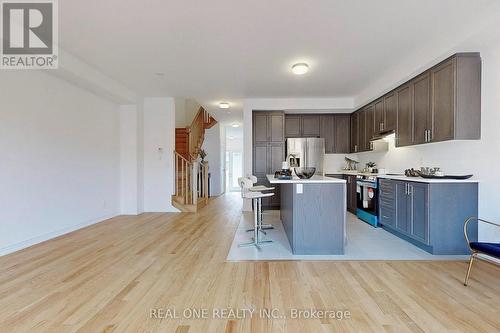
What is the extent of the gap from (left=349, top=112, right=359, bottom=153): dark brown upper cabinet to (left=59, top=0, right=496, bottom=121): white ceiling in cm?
168

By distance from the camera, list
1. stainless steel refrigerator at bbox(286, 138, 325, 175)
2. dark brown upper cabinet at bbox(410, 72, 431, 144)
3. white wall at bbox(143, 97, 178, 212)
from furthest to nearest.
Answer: stainless steel refrigerator at bbox(286, 138, 325, 175) → white wall at bbox(143, 97, 178, 212) → dark brown upper cabinet at bbox(410, 72, 431, 144)

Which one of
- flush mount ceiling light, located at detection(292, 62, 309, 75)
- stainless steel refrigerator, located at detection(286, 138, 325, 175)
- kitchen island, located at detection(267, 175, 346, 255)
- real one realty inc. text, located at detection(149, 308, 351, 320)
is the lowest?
real one realty inc. text, located at detection(149, 308, 351, 320)

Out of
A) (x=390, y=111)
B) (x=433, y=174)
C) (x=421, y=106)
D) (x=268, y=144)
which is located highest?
(x=390, y=111)

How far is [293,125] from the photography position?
21.8ft

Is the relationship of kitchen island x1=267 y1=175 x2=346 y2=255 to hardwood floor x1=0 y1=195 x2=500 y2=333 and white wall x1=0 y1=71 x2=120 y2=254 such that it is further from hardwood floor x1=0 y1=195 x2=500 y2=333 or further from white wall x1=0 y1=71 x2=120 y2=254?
white wall x1=0 y1=71 x2=120 y2=254

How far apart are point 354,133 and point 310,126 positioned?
1.11m

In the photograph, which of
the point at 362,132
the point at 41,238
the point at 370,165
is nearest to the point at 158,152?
the point at 41,238

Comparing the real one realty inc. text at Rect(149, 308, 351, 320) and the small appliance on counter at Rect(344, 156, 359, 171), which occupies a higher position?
the small appliance on counter at Rect(344, 156, 359, 171)

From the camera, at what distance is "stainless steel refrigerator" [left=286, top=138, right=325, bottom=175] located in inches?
253

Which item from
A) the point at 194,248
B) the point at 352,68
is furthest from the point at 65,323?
the point at 352,68

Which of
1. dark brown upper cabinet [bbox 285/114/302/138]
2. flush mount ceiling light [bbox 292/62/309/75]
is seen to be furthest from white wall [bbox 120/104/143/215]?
flush mount ceiling light [bbox 292/62/309/75]

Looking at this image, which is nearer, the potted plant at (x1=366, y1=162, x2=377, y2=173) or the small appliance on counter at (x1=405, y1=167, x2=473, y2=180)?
the small appliance on counter at (x1=405, y1=167, x2=473, y2=180)

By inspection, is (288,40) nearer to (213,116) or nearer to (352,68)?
(352,68)

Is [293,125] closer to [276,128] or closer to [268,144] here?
[276,128]
